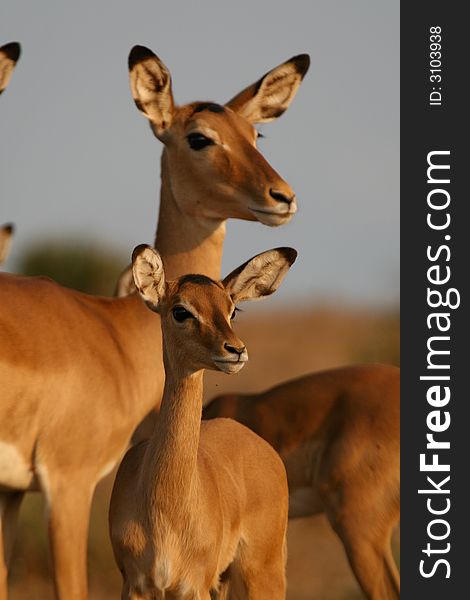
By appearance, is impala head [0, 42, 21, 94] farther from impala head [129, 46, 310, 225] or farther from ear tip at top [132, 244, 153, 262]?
ear tip at top [132, 244, 153, 262]

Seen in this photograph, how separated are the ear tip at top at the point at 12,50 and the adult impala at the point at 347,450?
312cm

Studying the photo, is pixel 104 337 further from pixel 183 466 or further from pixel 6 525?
pixel 183 466

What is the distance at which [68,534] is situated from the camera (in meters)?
7.82

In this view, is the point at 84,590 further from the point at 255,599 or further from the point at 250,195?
the point at 250,195

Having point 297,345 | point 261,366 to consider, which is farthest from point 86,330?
point 297,345

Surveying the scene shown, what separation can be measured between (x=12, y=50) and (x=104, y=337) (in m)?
1.78

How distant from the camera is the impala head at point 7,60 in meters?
8.45

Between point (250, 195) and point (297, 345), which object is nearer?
point (250, 195)

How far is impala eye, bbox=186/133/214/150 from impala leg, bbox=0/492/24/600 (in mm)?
2256

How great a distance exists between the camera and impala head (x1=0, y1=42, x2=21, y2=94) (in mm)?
8445

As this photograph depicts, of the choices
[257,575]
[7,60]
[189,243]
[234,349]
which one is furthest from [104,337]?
[234,349]

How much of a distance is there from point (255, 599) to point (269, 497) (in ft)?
1.69

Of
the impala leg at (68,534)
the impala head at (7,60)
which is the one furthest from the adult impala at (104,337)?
the impala head at (7,60)

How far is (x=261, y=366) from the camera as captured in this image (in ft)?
96.0
